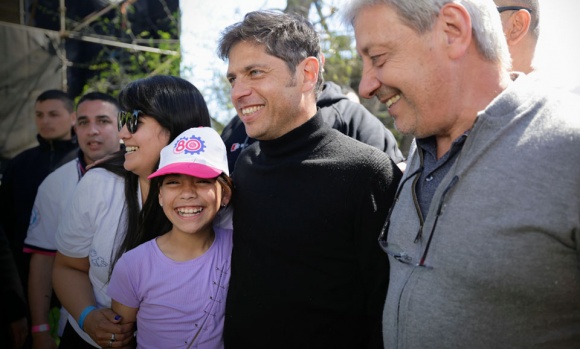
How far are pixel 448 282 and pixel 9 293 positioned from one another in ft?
7.39

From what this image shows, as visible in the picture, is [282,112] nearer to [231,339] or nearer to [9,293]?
[231,339]

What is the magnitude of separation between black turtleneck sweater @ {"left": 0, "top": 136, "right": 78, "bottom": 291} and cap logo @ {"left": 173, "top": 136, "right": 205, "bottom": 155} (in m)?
2.55

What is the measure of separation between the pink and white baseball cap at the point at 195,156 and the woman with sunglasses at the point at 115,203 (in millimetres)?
181

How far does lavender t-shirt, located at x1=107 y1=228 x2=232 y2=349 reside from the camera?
2158mm

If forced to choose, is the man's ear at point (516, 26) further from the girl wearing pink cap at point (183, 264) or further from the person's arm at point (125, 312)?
the person's arm at point (125, 312)

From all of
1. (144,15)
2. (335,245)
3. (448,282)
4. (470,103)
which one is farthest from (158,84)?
A: (144,15)

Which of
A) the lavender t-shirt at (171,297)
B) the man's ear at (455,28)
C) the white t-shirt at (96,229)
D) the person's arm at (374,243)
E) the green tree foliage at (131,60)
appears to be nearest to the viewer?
the man's ear at (455,28)

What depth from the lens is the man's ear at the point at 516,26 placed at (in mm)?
2281

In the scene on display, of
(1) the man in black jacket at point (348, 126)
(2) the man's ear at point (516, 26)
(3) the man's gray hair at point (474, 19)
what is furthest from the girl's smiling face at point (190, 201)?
(2) the man's ear at point (516, 26)

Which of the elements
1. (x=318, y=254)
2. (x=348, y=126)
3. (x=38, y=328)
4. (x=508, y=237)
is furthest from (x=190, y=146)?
(x=38, y=328)

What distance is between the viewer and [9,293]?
2527 millimetres

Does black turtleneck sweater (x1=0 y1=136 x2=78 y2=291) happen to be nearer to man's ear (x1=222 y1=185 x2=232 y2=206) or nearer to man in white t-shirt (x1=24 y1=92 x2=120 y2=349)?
man in white t-shirt (x1=24 y1=92 x2=120 y2=349)

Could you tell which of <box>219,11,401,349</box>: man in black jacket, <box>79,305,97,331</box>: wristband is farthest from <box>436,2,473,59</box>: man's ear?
<box>79,305,97,331</box>: wristband

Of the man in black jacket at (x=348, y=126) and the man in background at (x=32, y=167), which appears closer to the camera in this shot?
the man in black jacket at (x=348, y=126)
